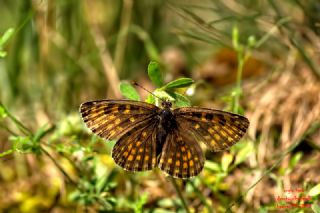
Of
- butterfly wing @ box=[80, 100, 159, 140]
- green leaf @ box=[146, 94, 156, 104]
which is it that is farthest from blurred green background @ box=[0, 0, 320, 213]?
green leaf @ box=[146, 94, 156, 104]

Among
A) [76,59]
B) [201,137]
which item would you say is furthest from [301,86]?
[76,59]

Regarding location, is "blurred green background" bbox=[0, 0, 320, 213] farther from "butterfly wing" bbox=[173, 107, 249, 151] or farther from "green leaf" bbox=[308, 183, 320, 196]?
"butterfly wing" bbox=[173, 107, 249, 151]

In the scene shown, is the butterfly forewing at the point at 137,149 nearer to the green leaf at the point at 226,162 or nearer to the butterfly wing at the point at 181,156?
the butterfly wing at the point at 181,156

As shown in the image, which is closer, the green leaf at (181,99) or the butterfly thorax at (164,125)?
the green leaf at (181,99)

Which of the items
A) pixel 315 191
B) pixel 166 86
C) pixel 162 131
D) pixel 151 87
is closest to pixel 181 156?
pixel 162 131

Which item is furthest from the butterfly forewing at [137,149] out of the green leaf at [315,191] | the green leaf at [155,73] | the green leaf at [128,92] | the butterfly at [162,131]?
the green leaf at [315,191]

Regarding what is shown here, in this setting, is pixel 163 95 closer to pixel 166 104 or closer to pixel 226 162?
pixel 166 104
